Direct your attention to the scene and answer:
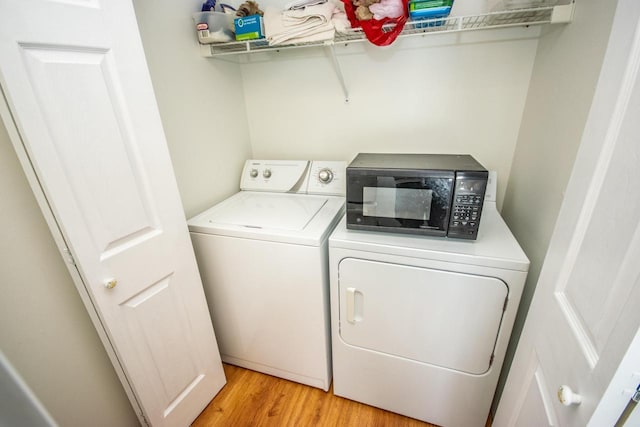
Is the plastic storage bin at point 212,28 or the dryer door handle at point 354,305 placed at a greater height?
the plastic storage bin at point 212,28

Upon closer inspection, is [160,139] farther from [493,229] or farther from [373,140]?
[493,229]

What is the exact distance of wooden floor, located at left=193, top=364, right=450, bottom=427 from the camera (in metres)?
1.50

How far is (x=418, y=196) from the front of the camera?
1.14m

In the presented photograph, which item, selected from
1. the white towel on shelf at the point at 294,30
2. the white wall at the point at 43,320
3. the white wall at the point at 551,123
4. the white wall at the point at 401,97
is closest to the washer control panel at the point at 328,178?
the white wall at the point at 401,97

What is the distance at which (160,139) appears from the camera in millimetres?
1102

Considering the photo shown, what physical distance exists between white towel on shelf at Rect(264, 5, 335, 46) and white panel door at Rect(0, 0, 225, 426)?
68 cm

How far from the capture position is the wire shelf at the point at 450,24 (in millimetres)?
1116

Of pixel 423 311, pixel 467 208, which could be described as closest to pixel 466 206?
pixel 467 208

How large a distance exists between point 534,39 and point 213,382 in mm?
2518

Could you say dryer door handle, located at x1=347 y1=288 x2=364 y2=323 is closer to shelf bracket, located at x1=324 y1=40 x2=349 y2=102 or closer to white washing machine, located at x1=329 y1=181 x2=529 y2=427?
white washing machine, located at x1=329 y1=181 x2=529 y2=427

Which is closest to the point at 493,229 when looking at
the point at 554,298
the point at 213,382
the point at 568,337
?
the point at 554,298

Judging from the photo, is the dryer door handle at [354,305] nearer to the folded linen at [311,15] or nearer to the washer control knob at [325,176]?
the washer control knob at [325,176]

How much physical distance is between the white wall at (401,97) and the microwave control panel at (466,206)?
74cm

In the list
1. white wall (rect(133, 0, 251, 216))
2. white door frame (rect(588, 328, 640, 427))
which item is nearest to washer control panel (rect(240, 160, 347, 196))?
white wall (rect(133, 0, 251, 216))
